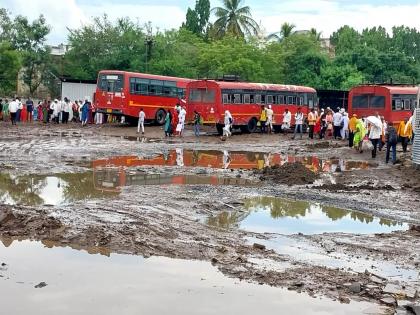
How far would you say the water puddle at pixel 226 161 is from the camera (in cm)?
1888

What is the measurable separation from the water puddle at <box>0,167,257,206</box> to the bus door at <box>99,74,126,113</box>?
597 inches

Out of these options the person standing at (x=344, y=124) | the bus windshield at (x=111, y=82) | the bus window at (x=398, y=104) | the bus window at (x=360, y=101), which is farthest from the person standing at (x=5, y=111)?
the bus window at (x=398, y=104)

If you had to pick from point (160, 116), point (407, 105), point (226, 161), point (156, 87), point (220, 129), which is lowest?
point (226, 161)

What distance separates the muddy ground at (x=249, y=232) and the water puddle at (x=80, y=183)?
431 millimetres

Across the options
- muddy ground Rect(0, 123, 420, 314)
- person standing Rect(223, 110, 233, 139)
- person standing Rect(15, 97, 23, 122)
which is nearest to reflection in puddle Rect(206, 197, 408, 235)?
muddy ground Rect(0, 123, 420, 314)

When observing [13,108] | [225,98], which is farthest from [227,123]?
[13,108]

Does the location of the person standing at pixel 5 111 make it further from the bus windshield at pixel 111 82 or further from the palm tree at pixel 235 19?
the palm tree at pixel 235 19

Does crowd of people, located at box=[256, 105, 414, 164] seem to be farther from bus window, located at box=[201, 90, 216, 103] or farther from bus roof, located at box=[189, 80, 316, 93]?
bus window, located at box=[201, 90, 216, 103]

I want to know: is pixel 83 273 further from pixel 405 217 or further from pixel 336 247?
pixel 405 217

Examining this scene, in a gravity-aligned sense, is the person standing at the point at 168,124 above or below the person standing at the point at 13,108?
below

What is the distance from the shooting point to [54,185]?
1391 centimetres

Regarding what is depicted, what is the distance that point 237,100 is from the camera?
30.8 meters

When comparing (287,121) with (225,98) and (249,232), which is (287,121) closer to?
(225,98)

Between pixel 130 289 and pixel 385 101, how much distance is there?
952 inches
